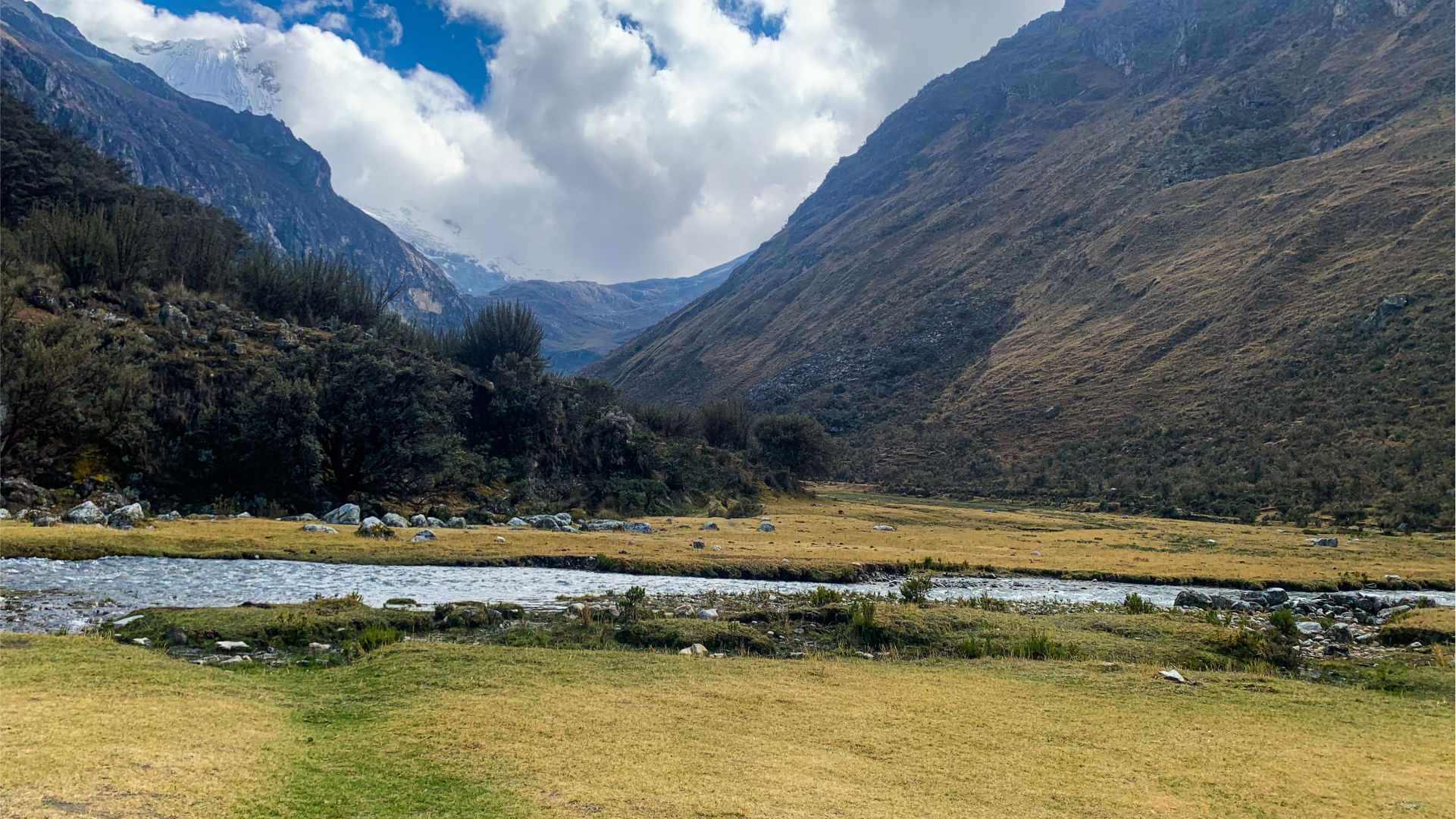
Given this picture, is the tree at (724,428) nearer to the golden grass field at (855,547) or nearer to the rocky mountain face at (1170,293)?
the rocky mountain face at (1170,293)

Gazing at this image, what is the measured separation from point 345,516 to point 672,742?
814 inches

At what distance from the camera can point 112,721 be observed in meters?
6.45

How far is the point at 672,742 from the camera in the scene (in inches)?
275

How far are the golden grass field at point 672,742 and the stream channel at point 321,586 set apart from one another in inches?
132

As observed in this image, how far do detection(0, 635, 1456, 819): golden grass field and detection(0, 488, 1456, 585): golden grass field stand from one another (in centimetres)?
904

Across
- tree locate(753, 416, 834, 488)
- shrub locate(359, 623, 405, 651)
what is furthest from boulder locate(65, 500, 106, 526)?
tree locate(753, 416, 834, 488)

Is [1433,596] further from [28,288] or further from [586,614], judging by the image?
[28,288]

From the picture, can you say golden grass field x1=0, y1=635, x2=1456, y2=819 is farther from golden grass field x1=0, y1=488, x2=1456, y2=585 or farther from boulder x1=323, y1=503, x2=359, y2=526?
boulder x1=323, y1=503, x2=359, y2=526

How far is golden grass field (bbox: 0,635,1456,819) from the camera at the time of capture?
5.51 metres

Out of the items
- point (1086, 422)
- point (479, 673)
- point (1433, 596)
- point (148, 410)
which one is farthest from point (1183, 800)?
point (1086, 422)

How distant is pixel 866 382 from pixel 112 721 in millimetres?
96943

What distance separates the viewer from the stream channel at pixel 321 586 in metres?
11.9

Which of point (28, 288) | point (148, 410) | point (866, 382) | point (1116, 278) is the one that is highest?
point (1116, 278)

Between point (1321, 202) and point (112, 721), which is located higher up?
point (1321, 202)
